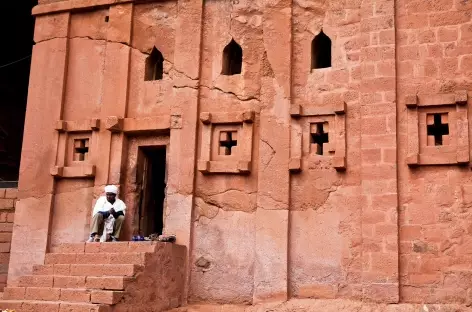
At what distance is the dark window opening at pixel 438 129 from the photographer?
933 centimetres

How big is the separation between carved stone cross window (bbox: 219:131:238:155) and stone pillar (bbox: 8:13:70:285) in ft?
8.92

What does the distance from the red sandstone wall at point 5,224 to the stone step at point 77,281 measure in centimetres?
292

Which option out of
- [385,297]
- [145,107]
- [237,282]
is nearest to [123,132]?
[145,107]

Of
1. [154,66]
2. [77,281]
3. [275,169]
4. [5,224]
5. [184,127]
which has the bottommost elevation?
[77,281]

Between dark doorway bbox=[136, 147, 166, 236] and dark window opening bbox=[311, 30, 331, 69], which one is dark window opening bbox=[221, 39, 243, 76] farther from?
dark doorway bbox=[136, 147, 166, 236]

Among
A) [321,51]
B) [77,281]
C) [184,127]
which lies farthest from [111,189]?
[321,51]

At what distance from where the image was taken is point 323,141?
993 cm

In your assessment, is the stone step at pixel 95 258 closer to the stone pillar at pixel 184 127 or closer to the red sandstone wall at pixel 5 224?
the stone pillar at pixel 184 127

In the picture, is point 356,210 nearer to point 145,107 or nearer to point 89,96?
point 145,107

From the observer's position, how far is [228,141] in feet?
33.9

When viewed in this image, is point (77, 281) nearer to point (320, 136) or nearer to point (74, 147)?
point (74, 147)

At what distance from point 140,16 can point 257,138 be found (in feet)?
9.43

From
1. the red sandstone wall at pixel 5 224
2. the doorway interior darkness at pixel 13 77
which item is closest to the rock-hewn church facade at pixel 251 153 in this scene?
the red sandstone wall at pixel 5 224

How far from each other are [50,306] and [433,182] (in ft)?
16.2
